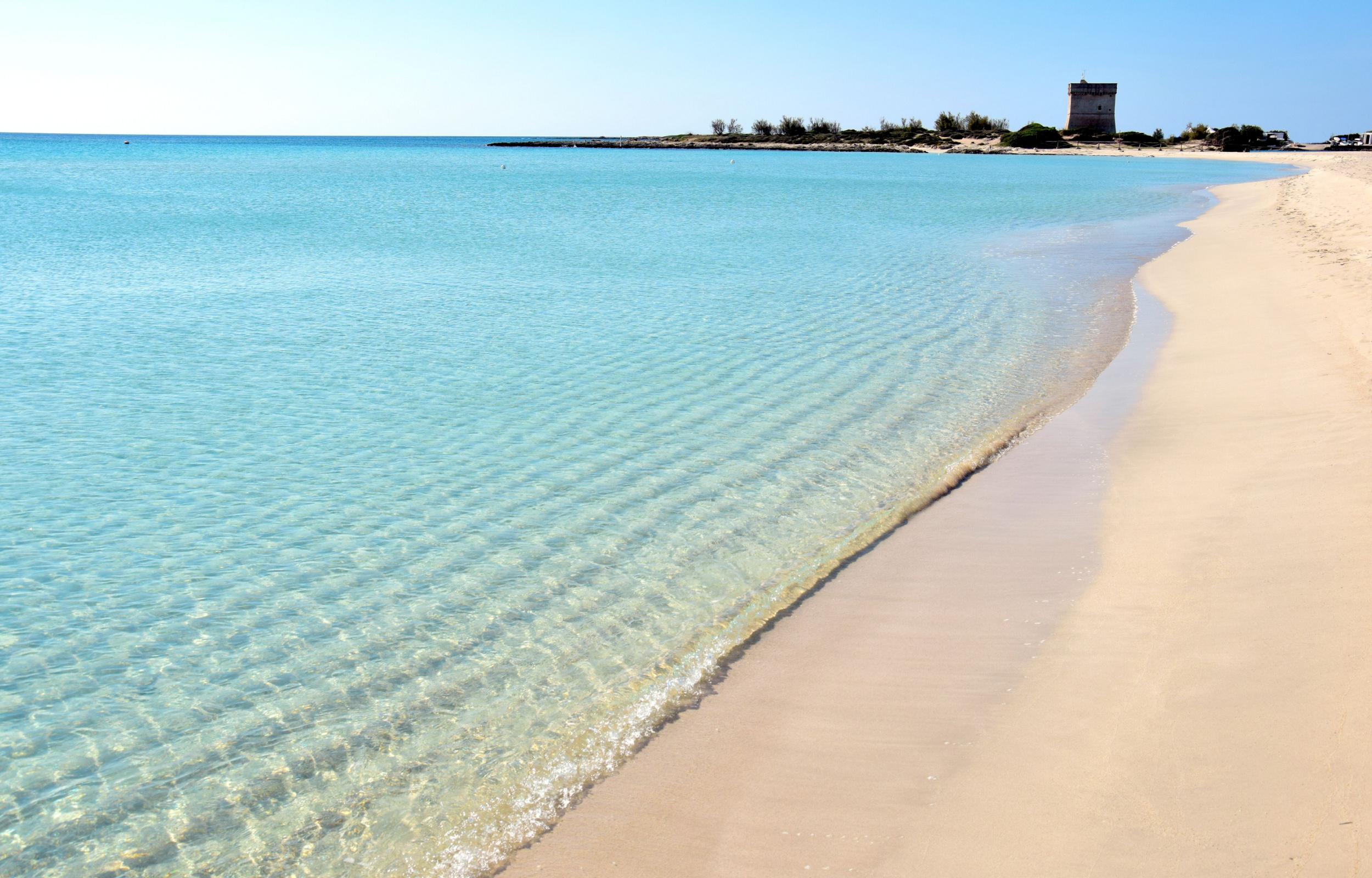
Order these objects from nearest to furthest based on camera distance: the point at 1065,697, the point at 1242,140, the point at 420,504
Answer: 1. the point at 1065,697
2. the point at 420,504
3. the point at 1242,140

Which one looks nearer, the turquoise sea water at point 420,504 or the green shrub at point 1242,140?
the turquoise sea water at point 420,504

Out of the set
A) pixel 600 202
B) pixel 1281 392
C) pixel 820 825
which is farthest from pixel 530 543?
pixel 600 202

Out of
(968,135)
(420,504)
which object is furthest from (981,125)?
(420,504)

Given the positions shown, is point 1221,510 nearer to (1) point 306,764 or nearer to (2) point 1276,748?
(2) point 1276,748

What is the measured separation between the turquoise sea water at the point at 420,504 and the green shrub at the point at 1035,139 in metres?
82.0

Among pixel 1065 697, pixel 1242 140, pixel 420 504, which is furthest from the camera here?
pixel 1242 140

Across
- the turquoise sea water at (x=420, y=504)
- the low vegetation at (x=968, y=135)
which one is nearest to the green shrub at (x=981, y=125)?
the low vegetation at (x=968, y=135)

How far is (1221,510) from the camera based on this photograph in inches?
248

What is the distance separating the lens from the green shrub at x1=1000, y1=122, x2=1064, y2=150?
93.4 m

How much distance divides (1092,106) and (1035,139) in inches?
392

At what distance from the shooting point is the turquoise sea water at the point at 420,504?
402 centimetres

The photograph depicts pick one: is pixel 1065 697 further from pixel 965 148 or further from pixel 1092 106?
pixel 1092 106

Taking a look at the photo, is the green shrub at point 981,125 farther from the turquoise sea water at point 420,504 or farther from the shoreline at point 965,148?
the turquoise sea water at point 420,504

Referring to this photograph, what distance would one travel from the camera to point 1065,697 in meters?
4.36
